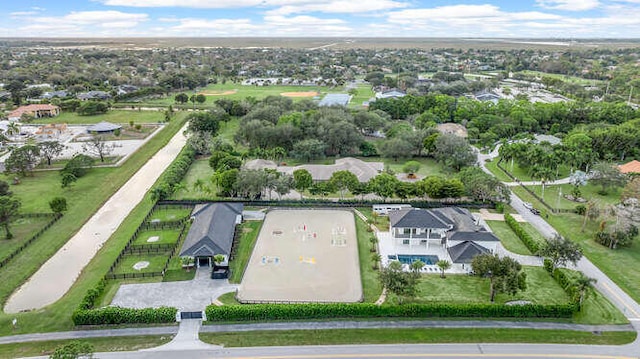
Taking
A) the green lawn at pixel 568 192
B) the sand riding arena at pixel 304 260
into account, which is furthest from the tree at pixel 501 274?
the green lawn at pixel 568 192

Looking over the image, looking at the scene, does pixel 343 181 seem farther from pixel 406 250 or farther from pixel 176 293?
pixel 176 293

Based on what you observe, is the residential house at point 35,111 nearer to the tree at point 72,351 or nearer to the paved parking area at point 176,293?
the paved parking area at point 176,293

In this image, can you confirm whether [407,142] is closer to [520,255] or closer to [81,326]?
[520,255]

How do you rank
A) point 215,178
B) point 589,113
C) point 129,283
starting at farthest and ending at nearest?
point 589,113 → point 215,178 → point 129,283

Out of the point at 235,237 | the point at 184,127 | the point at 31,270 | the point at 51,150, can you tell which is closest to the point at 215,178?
the point at 235,237

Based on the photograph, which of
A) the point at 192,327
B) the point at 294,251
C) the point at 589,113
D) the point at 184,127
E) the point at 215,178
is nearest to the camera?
the point at 192,327

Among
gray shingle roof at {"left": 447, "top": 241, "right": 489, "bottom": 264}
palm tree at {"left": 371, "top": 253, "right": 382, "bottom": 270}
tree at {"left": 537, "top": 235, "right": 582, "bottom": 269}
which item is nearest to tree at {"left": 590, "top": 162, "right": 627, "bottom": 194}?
tree at {"left": 537, "top": 235, "right": 582, "bottom": 269}
